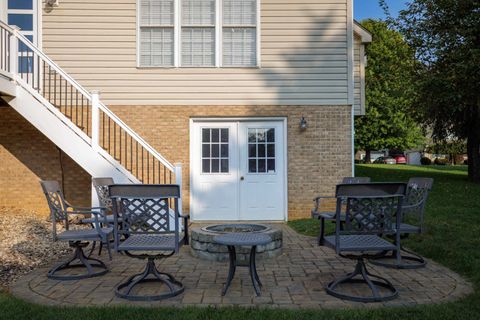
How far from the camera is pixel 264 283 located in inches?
188

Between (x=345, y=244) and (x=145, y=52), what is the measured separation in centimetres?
680

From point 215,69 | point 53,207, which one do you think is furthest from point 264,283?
point 215,69

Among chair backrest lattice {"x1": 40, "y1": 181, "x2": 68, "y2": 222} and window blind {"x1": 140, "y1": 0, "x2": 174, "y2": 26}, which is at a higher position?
window blind {"x1": 140, "y1": 0, "x2": 174, "y2": 26}

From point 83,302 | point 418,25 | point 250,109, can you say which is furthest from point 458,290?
point 418,25

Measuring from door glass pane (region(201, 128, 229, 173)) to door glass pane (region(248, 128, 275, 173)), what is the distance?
0.53m

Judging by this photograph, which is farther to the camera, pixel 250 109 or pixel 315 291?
pixel 250 109

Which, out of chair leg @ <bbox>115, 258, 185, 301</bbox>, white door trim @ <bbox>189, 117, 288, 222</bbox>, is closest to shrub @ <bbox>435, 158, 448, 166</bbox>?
white door trim @ <bbox>189, 117, 288, 222</bbox>

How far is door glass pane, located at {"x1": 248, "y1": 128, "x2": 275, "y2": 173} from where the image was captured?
31.1 feet

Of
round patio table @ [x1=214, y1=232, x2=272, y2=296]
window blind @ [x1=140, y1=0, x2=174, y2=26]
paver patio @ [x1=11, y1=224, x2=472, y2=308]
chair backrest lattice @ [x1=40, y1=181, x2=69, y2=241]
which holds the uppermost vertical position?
window blind @ [x1=140, y1=0, x2=174, y2=26]

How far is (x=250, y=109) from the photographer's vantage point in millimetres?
9352

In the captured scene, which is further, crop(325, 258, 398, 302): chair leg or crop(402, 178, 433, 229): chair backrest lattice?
crop(402, 178, 433, 229): chair backrest lattice

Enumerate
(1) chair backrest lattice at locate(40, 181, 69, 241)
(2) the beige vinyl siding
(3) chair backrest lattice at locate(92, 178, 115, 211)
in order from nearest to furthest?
1. (1) chair backrest lattice at locate(40, 181, 69, 241)
2. (3) chair backrest lattice at locate(92, 178, 115, 211)
3. (2) the beige vinyl siding

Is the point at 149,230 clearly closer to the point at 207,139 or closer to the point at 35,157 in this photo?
the point at 207,139

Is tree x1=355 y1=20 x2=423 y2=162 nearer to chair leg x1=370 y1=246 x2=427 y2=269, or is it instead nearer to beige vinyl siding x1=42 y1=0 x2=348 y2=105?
beige vinyl siding x1=42 y1=0 x2=348 y2=105
